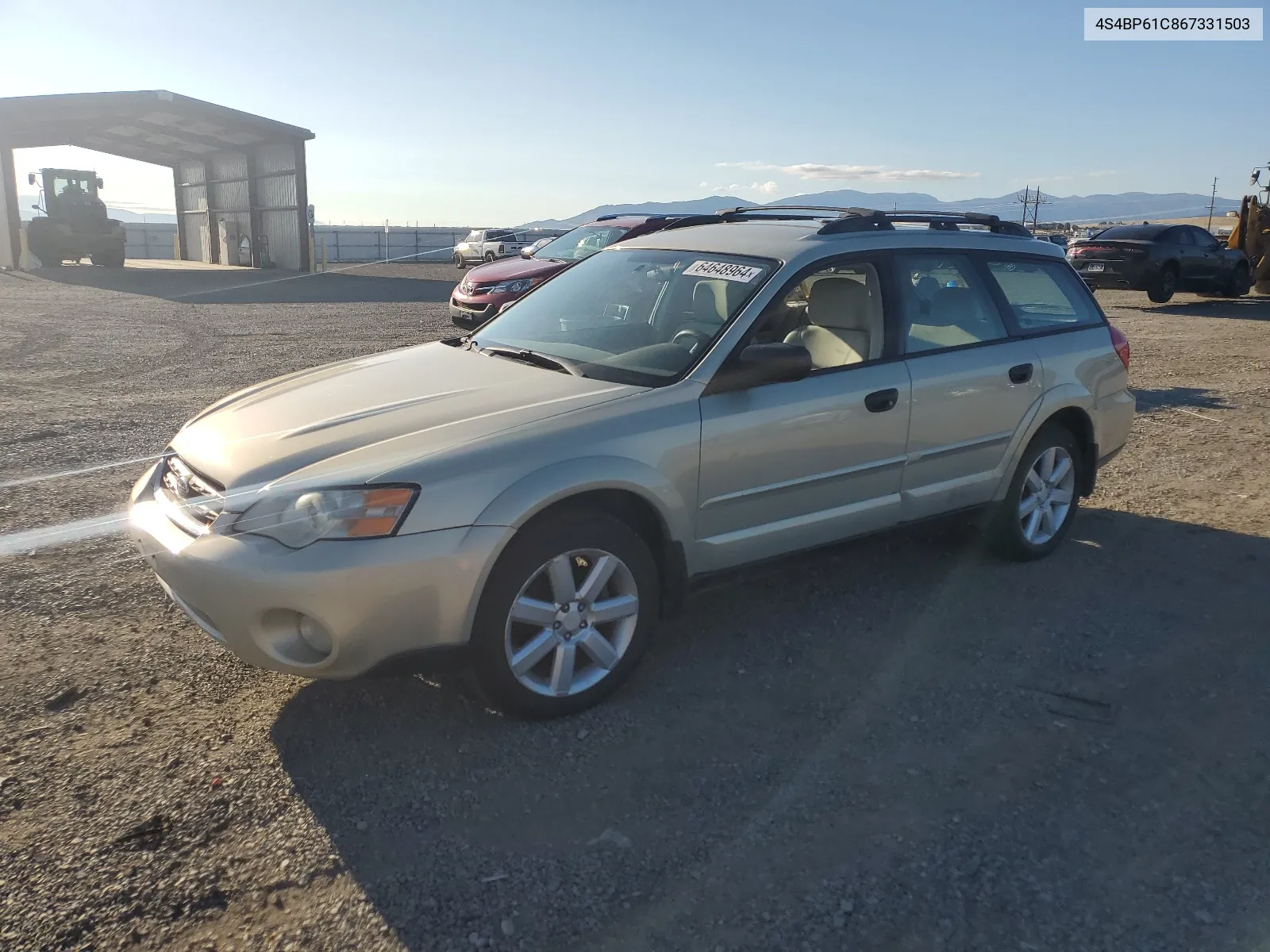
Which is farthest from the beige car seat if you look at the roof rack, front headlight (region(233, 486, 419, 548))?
front headlight (region(233, 486, 419, 548))

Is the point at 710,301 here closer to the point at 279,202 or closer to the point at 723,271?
the point at 723,271

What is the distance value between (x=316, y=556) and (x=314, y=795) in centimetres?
72

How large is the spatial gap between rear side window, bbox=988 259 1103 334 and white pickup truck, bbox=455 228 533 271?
32099 mm

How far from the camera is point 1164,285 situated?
2005 centimetres

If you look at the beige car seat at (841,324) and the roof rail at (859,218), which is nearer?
the beige car seat at (841,324)

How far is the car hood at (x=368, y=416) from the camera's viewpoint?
3.32 metres

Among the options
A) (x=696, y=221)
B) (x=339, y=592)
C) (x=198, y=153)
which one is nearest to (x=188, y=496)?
(x=339, y=592)

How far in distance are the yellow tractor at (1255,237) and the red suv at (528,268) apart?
15.1 m

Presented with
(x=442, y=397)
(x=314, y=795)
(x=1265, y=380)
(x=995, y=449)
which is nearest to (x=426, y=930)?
(x=314, y=795)

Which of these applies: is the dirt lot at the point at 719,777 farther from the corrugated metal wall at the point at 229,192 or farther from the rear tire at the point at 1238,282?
the corrugated metal wall at the point at 229,192

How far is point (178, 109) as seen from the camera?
98.2 ft

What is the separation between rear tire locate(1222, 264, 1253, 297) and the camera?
69.5 feet

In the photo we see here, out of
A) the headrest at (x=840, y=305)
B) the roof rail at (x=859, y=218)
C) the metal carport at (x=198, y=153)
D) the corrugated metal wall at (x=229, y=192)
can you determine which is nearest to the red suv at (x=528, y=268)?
the roof rail at (x=859, y=218)

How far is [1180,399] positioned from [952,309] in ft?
20.4
